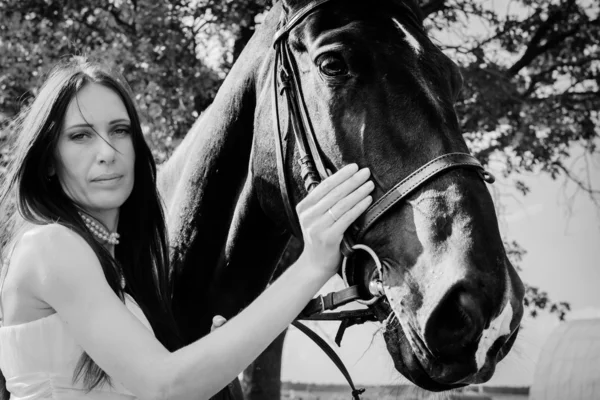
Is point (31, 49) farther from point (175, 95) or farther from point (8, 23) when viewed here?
point (175, 95)

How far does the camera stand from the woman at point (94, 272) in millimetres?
1681

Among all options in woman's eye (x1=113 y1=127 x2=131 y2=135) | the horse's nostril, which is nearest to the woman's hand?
the horse's nostril

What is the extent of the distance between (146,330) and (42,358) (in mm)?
368

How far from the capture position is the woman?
1681 millimetres

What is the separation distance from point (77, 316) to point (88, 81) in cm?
85

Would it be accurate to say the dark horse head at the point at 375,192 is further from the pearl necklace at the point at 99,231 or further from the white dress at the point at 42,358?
the white dress at the point at 42,358

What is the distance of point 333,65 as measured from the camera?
2.26 m

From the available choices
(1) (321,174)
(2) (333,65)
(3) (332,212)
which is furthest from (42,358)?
(2) (333,65)

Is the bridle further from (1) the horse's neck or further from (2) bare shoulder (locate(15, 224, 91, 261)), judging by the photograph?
(2) bare shoulder (locate(15, 224, 91, 261))

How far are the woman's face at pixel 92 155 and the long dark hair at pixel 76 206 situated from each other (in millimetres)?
29

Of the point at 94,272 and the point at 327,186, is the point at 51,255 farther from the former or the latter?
the point at 327,186

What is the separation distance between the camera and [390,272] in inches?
77.1

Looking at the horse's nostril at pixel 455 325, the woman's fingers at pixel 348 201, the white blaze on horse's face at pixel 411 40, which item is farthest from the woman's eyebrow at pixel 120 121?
the horse's nostril at pixel 455 325

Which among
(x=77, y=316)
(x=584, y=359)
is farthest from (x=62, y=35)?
(x=584, y=359)
